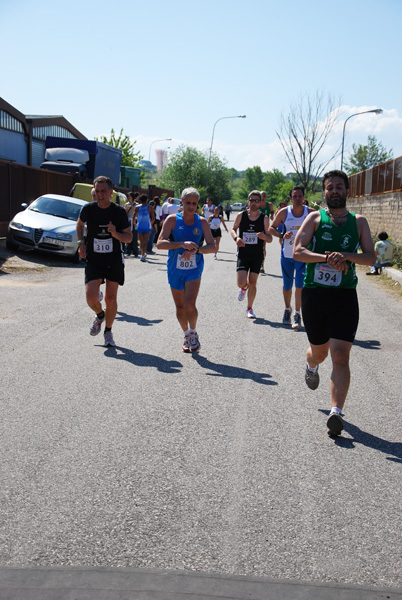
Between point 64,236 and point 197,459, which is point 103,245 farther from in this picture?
point 64,236

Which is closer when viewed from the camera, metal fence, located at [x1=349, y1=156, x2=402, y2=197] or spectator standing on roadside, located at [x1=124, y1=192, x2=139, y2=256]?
spectator standing on roadside, located at [x1=124, y1=192, x2=139, y2=256]

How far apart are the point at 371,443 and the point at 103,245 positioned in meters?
4.39

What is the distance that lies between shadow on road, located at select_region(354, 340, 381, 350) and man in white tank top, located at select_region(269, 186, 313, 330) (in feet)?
3.61

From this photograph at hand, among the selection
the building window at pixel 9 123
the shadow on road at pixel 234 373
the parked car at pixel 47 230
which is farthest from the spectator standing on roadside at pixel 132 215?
the building window at pixel 9 123

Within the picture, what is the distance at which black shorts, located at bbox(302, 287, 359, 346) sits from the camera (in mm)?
5191

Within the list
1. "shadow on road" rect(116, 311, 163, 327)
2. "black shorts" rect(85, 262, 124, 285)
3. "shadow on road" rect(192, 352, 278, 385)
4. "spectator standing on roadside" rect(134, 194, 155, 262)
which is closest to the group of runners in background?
"black shorts" rect(85, 262, 124, 285)

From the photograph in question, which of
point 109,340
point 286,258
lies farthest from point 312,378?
point 286,258

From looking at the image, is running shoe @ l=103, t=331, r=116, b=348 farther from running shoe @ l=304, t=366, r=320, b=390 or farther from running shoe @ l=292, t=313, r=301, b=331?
running shoe @ l=304, t=366, r=320, b=390

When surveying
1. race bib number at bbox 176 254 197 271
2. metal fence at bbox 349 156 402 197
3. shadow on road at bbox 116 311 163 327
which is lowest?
shadow on road at bbox 116 311 163 327

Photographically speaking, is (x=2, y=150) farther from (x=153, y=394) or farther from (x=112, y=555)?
(x=112, y=555)

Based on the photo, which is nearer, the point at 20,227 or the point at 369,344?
the point at 369,344

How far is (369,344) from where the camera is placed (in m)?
9.00

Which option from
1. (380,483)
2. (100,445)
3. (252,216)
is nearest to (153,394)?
(100,445)

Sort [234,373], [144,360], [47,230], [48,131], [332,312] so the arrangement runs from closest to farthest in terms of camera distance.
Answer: [332,312], [234,373], [144,360], [47,230], [48,131]
